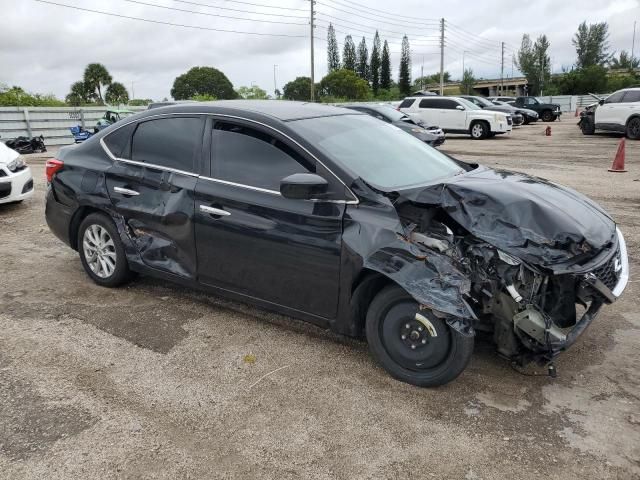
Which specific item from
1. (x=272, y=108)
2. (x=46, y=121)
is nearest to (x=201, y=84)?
(x=46, y=121)

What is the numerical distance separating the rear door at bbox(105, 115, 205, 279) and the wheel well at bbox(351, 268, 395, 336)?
1.37 meters

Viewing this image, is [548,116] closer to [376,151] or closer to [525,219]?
[376,151]

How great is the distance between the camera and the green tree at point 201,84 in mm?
88375

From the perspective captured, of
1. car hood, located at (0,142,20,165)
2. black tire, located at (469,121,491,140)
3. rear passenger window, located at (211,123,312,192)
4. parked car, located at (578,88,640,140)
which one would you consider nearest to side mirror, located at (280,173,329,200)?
rear passenger window, located at (211,123,312,192)

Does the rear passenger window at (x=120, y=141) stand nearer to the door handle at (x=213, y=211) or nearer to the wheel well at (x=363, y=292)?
the door handle at (x=213, y=211)

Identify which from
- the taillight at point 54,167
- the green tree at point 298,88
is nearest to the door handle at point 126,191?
the taillight at point 54,167

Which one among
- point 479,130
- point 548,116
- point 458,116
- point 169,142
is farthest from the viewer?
point 548,116

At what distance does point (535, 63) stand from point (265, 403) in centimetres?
10094

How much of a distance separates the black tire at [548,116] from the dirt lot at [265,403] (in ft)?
105

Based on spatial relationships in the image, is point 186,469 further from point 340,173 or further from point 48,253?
point 48,253

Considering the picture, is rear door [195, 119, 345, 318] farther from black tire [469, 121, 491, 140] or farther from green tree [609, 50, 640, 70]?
green tree [609, 50, 640, 70]

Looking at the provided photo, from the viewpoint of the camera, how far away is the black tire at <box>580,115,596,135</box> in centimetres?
2133

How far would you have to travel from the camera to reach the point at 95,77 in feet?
230

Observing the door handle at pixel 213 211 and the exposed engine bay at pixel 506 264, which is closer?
the exposed engine bay at pixel 506 264
